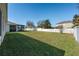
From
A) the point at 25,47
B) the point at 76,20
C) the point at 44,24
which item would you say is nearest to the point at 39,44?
the point at 25,47

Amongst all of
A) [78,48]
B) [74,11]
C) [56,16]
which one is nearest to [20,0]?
[56,16]

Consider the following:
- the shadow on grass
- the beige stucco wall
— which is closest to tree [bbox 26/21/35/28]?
the shadow on grass

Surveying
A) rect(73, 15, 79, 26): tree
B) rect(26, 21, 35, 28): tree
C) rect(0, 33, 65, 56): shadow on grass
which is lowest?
rect(0, 33, 65, 56): shadow on grass

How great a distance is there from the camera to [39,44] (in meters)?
5.67

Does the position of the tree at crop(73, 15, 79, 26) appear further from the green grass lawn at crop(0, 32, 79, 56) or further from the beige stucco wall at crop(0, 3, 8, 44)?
the beige stucco wall at crop(0, 3, 8, 44)

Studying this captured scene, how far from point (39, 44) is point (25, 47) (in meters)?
0.32

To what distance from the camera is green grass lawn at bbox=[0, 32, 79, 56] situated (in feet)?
18.5

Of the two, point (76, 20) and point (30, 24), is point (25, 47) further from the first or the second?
point (76, 20)

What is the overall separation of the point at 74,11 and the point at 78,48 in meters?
0.83

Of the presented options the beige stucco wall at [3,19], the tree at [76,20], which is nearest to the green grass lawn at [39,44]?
the beige stucco wall at [3,19]

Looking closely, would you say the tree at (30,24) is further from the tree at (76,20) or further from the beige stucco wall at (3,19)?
the tree at (76,20)

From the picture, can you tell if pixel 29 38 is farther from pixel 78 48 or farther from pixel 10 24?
pixel 78 48

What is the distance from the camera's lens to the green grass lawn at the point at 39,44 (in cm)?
563

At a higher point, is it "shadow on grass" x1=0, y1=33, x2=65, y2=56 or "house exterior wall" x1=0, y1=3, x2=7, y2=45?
"house exterior wall" x1=0, y1=3, x2=7, y2=45
